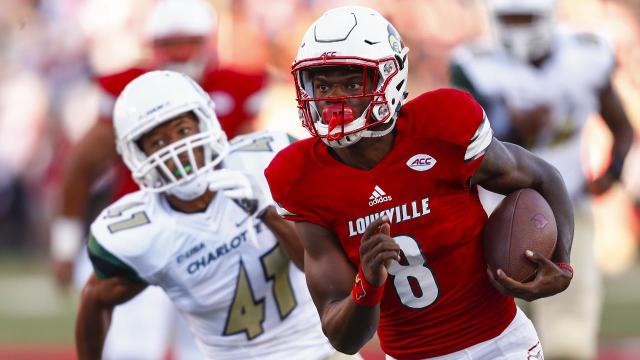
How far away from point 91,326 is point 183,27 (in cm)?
228

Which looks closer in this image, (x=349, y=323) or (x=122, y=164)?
(x=349, y=323)

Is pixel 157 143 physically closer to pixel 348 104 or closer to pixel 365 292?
pixel 348 104

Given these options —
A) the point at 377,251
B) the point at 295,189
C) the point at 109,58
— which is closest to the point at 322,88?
the point at 295,189

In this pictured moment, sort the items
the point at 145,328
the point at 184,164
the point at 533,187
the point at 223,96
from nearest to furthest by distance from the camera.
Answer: the point at 533,187, the point at 184,164, the point at 145,328, the point at 223,96

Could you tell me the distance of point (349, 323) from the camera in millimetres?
3256

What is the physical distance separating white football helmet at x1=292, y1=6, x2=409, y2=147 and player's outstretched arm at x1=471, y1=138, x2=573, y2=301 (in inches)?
11.1

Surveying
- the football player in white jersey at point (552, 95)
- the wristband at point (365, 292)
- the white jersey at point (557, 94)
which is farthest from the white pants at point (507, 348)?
the white jersey at point (557, 94)

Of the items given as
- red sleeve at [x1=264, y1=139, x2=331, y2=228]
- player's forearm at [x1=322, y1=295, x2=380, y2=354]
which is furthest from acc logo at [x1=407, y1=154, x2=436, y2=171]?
player's forearm at [x1=322, y1=295, x2=380, y2=354]

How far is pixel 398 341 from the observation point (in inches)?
142

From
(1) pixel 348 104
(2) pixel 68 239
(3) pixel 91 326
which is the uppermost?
(1) pixel 348 104

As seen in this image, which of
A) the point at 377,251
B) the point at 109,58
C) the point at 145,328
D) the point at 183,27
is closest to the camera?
the point at 377,251

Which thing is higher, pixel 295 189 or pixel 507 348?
pixel 295 189

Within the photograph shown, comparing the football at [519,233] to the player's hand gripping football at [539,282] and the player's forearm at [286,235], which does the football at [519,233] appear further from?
the player's forearm at [286,235]

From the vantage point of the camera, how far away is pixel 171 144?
161 inches
